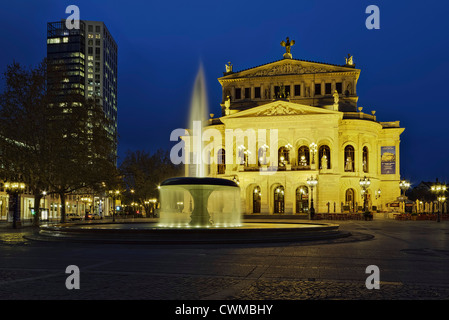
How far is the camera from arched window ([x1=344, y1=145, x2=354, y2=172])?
7144 centimetres

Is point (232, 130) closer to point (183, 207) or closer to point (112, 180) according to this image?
point (183, 207)

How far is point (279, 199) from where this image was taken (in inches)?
2785

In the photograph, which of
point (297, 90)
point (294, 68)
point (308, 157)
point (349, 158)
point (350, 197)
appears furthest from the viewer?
point (294, 68)

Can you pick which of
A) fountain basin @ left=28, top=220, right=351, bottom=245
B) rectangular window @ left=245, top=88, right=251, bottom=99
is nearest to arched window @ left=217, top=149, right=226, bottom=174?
rectangular window @ left=245, top=88, right=251, bottom=99

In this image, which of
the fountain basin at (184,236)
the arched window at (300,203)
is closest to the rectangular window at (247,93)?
the arched window at (300,203)

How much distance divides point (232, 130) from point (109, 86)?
83875 mm

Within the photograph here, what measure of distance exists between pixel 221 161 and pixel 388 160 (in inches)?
1036

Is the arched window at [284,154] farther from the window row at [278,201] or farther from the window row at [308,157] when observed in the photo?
the window row at [278,201]

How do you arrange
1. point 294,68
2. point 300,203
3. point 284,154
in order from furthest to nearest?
point 294,68, point 284,154, point 300,203

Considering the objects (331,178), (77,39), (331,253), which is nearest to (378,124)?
(331,178)

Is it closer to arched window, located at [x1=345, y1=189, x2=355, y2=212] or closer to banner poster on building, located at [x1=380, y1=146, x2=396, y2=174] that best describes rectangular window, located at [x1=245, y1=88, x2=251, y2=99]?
arched window, located at [x1=345, y1=189, x2=355, y2=212]

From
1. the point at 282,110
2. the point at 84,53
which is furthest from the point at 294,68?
the point at 84,53

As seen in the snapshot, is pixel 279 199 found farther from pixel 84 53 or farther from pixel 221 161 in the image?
pixel 84 53

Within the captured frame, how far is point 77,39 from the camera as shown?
132500 millimetres
